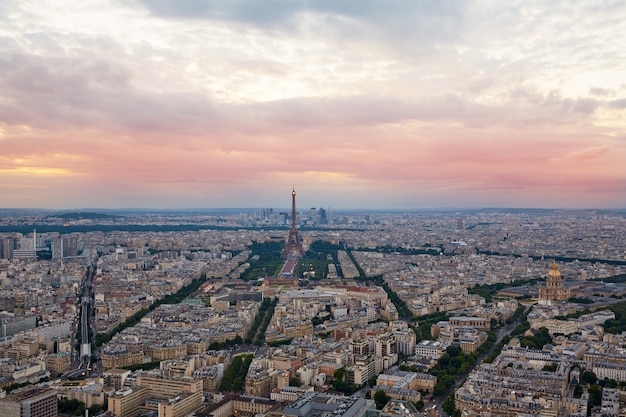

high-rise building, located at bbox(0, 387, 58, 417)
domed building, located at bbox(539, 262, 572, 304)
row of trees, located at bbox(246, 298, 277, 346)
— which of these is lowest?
row of trees, located at bbox(246, 298, 277, 346)

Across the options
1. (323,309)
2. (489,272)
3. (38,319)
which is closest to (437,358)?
(323,309)

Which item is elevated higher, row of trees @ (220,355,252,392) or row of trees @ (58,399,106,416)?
row of trees @ (220,355,252,392)

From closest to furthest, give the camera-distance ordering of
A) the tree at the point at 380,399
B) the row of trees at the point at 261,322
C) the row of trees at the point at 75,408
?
the row of trees at the point at 75,408 < the tree at the point at 380,399 < the row of trees at the point at 261,322

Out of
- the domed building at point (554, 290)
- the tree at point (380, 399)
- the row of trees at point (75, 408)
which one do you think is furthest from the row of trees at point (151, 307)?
the domed building at point (554, 290)

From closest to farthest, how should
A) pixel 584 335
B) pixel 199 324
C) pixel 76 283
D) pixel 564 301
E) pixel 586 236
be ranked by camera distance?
1. pixel 584 335
2. pixel 199 324
3. pixel 564 301
4. pixel 76 283
5. pixel 586 236

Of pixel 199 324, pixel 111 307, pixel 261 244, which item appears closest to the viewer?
pixel 199 324

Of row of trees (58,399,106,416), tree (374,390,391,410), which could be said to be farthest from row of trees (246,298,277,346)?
row of trees (58,399,106,416)

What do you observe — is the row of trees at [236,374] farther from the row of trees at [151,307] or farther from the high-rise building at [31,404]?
the row of trees at [151,307]

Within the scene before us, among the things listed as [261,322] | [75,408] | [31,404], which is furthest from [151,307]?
[31,404]

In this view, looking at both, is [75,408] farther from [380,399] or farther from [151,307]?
[151,307]

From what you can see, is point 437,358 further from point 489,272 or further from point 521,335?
point 489,272

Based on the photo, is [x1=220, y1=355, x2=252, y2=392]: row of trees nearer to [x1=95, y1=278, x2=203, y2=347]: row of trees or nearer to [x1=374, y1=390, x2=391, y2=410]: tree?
[x1=374, y1=390, x2=391, y2=410]: tree
